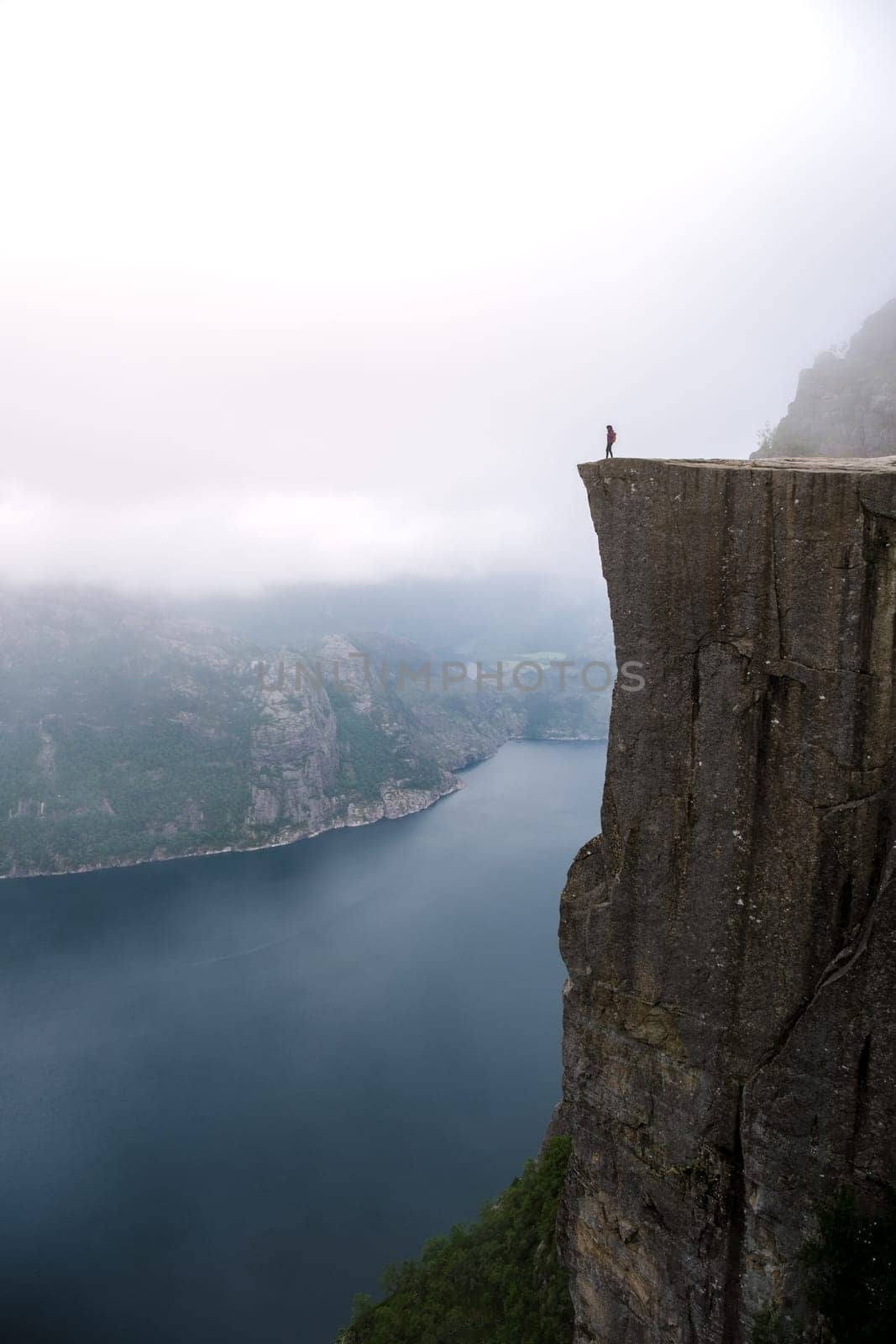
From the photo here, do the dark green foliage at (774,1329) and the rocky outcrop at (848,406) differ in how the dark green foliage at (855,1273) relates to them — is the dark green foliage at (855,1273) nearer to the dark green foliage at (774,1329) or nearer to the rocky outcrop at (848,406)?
the dark green foliage at (774,1329)

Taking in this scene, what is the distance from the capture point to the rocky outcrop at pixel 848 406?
43906mm

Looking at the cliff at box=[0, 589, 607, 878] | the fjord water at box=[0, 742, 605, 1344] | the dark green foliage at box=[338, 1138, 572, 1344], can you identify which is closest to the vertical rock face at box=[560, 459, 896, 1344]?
the dark green foliage at box=[338, 1138, 572, 1344]

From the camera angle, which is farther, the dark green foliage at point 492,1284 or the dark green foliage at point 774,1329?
the dark green foliage at point 492,1284

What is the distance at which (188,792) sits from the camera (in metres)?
162

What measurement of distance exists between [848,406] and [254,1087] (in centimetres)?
7732

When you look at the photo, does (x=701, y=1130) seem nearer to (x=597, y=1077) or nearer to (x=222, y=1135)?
(x=597, y=1077)

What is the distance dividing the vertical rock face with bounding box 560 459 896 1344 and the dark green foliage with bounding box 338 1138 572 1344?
1614 cm

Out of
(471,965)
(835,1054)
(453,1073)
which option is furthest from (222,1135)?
(835,1054)

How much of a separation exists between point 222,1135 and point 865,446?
240ft

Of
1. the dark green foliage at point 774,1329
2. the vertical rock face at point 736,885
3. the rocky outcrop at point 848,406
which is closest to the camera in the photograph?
the vertical rock face at point 736,885

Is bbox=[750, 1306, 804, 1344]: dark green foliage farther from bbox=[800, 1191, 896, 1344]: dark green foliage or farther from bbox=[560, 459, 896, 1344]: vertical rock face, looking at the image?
bbox=[800, 1191, 896, 1344]: dark green foliage

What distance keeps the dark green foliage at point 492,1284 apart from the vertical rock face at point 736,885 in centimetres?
1614

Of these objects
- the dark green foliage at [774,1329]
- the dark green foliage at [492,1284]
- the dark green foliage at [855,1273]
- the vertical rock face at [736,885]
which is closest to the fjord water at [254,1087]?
the dark green foliage at [492,1284]

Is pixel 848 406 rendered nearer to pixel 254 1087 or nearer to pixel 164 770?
pixel 254 1087
